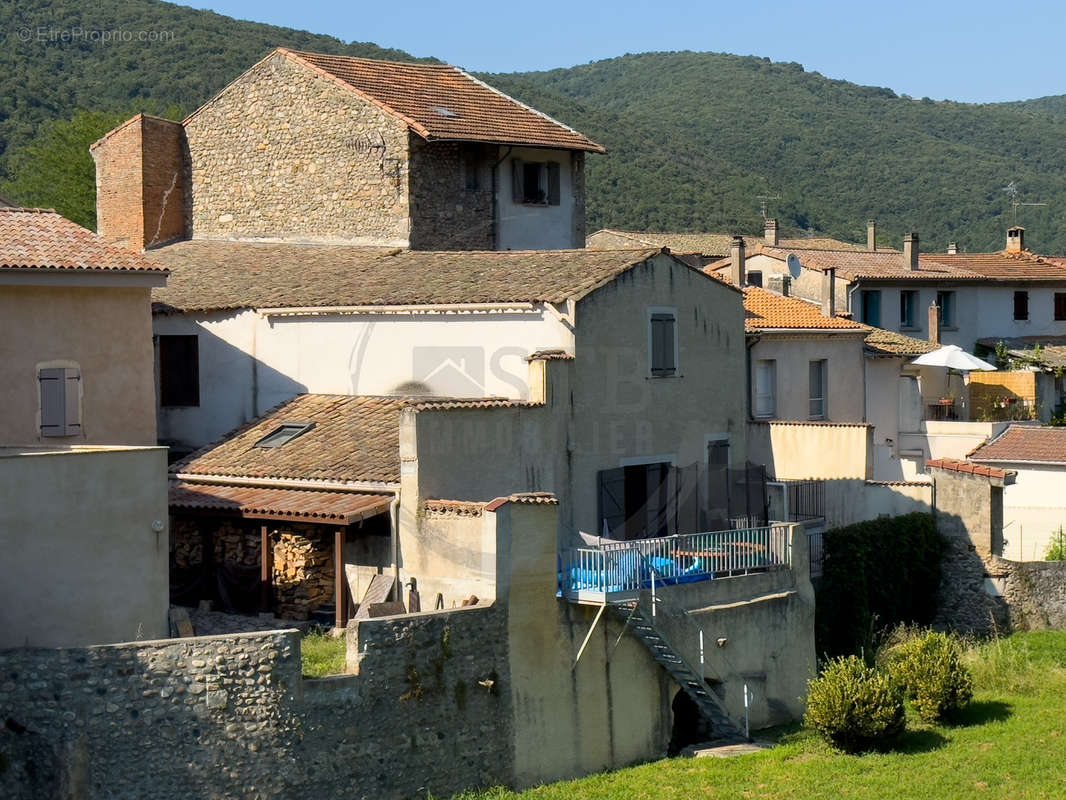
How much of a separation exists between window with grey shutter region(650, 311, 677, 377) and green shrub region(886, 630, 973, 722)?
245 inches

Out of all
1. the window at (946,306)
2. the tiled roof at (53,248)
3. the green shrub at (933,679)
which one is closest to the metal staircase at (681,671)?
the green shrub at (933,679)

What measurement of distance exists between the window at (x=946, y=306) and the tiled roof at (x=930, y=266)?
611 millimetres

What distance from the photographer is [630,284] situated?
26156 mm

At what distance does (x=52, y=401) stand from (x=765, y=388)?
1498cm

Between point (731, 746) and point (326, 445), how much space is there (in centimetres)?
769

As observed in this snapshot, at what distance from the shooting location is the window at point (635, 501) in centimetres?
2542

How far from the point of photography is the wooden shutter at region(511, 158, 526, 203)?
34188 millimetres

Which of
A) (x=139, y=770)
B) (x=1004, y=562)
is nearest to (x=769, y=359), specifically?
(x=1004, y=562)

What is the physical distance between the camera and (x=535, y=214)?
1358 inches

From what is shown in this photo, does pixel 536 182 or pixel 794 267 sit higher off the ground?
pixel 536 182

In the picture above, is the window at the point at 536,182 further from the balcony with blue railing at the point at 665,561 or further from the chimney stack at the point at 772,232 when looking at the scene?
the chimney stack at the point at 772,232

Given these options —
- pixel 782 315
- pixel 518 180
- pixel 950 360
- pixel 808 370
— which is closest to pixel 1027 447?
pixel 950 360

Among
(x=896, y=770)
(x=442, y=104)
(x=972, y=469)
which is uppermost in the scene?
(x=442, y=104)

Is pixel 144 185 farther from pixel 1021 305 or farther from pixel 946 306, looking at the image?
pixel 1021 305
